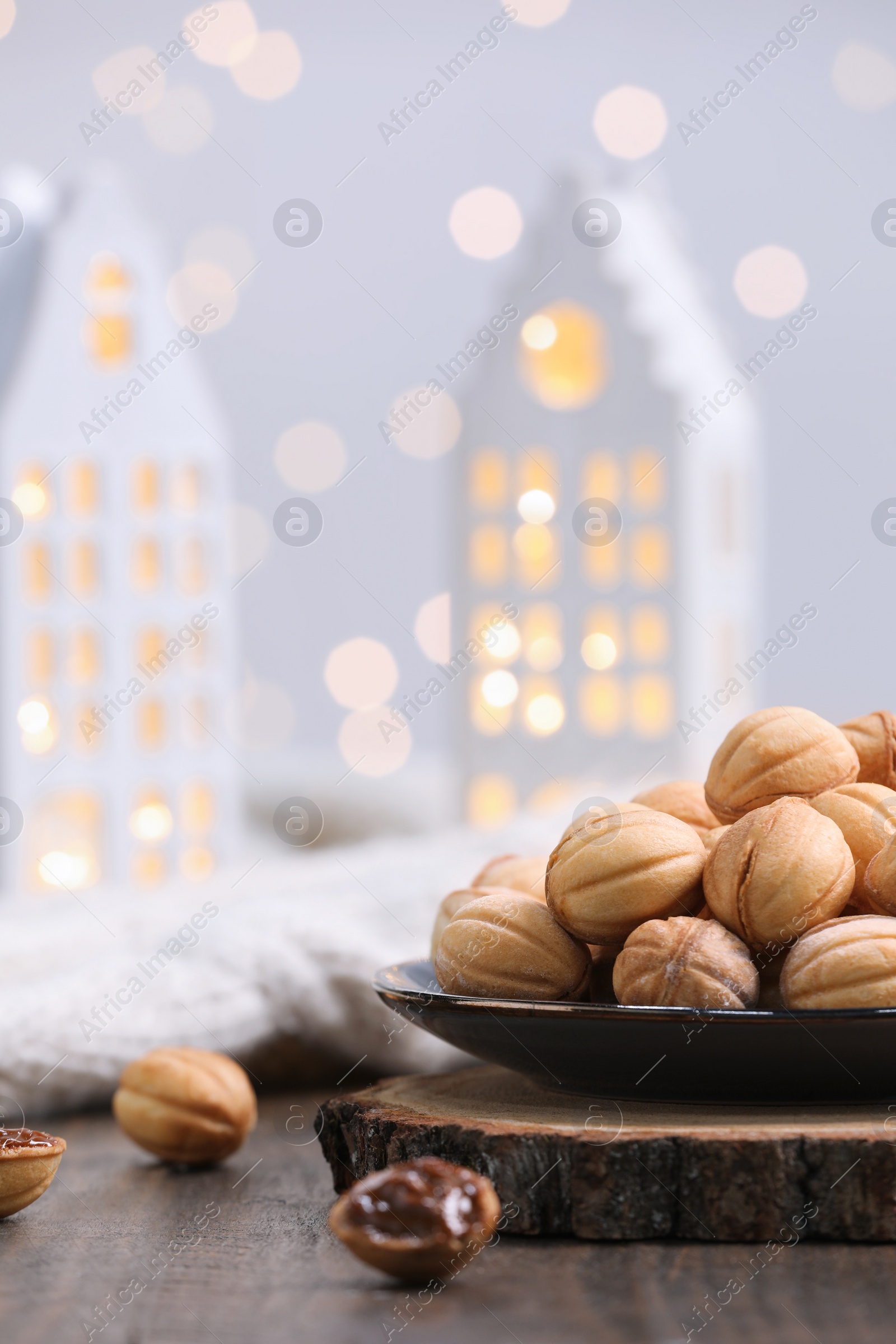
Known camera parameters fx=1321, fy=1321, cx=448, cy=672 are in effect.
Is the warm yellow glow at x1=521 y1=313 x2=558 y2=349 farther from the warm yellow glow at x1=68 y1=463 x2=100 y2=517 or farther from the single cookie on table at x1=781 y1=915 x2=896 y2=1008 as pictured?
the single cookie on table at x1=781 y1=915 x2=896 y2=1008

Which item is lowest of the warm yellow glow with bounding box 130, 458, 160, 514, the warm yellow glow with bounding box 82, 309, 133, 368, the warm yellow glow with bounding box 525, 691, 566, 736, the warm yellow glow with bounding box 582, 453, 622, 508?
the warm yellow glow with bounding box 525, 691, 566, 736

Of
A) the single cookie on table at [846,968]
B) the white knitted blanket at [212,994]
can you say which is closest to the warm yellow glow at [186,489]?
the white knitted blanket at [212,994]

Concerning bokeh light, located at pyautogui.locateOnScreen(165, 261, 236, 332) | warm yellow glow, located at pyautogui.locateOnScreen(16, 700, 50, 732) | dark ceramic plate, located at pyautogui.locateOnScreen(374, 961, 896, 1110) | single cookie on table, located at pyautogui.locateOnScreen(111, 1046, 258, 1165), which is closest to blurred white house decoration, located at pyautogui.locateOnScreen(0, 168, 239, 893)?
warm yellow glow, located at pyautogui.locateOnScreen(16, 700, 50, 732)

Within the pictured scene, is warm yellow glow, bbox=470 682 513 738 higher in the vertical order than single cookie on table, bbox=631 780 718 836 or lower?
lower

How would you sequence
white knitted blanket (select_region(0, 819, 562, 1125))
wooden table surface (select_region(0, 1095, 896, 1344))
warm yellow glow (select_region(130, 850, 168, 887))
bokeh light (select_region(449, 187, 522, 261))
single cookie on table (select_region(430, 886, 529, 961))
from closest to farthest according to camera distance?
wooden table surface (select_region(0, 1095, 896, 1344)), single cookie on table (select_region(430, 886, 529, 961)), white knitted blanket (select_region(0, 819, 562, 1125)), warm yellow glow (select_region(130, 850, 168, 887)), bokeh light (select_region(449, 187, 522, 261))

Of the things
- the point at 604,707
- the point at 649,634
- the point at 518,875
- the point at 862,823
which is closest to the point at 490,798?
the point at 604,707

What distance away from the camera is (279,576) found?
248cm

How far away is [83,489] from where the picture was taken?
201cm

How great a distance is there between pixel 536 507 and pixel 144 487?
0.66 meters

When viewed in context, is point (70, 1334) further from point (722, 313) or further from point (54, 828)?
point (722, 313)

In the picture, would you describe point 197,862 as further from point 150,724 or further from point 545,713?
point 545,713

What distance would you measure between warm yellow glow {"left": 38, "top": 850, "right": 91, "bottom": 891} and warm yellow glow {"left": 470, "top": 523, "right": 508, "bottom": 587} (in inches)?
31.4

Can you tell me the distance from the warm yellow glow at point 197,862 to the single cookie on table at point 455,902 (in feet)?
4.59

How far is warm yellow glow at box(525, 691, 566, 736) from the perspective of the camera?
7.27 feet
